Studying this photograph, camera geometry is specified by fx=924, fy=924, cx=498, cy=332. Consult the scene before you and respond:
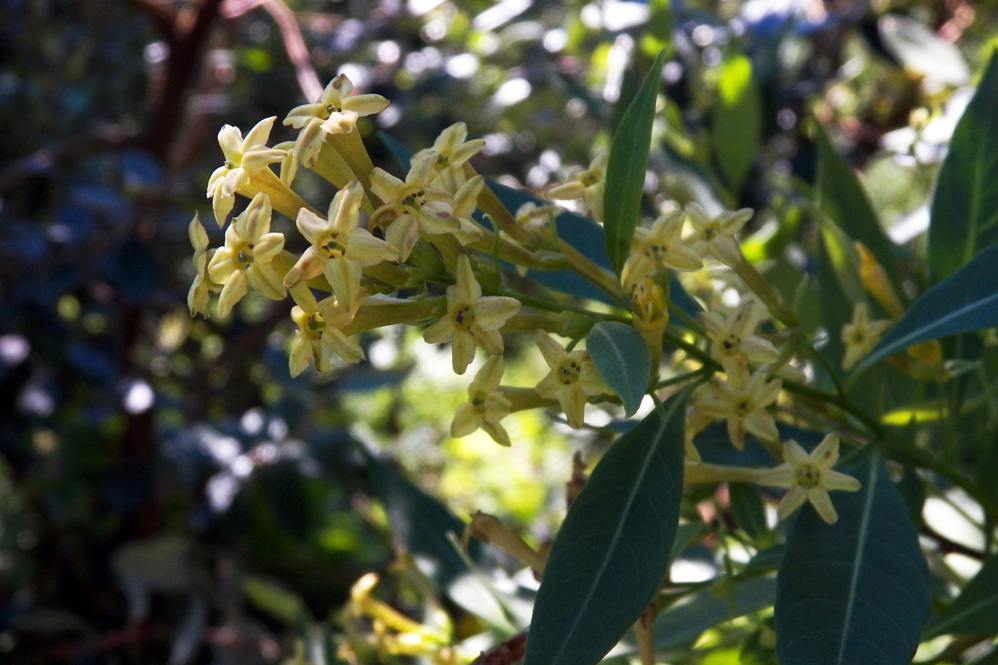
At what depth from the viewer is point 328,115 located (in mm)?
695

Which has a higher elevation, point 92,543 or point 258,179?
point 258,179

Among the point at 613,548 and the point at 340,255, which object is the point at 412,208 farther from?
the point at 613,548

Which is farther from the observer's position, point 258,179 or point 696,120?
point 696,120

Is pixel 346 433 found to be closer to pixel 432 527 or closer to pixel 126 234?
pixel 126 234

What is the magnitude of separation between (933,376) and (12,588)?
2.34 m

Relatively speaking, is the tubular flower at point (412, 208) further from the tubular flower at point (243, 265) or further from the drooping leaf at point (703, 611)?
the drooping leaf at point (703, 611)

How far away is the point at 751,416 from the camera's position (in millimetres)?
687

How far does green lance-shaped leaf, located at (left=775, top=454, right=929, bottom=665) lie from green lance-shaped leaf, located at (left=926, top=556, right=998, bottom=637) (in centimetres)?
11

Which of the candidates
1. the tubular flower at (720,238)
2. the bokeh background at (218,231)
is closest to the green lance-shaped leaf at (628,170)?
the tubular flower at (720,238)

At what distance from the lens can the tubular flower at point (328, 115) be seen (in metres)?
0.64

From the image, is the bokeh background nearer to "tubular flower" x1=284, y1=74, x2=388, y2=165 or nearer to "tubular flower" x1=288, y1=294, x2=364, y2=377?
"tubular flower" x1=284, y1=74, x2=388, y2=165

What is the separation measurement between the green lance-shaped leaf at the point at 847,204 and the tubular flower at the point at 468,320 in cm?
57

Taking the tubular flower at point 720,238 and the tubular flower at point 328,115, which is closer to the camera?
the tubular flower at point 328,115

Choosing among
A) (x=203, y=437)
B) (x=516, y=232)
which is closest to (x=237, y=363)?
(x=203, y=437)
